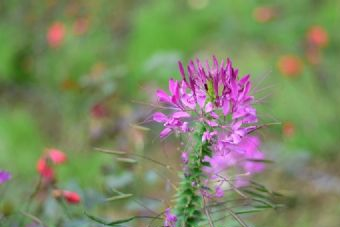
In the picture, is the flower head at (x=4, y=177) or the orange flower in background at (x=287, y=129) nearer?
the flower head at (x=4, y=177)

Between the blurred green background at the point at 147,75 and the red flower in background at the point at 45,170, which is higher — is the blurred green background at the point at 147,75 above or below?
above

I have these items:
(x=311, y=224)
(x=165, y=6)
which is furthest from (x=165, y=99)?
(x=165, y=6)

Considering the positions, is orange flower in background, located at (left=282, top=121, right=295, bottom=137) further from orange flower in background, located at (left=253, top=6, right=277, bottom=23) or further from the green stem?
orange flower in background, located at (left=253, top=6, right=277, bottom=23)

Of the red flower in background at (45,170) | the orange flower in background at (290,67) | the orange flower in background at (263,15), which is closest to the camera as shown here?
the red flower in background at (45,170)

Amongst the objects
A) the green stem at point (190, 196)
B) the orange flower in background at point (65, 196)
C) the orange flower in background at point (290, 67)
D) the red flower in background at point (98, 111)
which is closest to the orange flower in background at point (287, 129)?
the green stem at point (190, 196)

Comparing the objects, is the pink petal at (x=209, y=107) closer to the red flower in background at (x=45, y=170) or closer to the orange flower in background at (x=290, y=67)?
the red flower in background at (x=45, y=170)

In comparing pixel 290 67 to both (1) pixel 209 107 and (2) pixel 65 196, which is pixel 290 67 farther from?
(1) pixel 209 107

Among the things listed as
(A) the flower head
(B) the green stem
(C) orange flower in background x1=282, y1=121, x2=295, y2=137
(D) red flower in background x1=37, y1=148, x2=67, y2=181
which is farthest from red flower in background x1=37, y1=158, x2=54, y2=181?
(C) orange flower in background x1=282, y1=121, x2=295, y2=137

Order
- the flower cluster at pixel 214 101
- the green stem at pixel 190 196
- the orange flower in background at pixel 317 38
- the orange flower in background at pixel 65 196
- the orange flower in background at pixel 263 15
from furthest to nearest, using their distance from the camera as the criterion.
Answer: the orange flower in background at pixel 263 15 < the orange flower in background at pixel 317 38 < the orange flower in background at pixel 65 196 < the green stem at pixel 190 196 < the flower cluster at pixel 214 101
